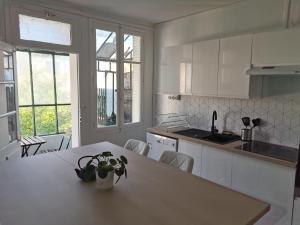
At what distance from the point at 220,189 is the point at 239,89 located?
1.37 meters

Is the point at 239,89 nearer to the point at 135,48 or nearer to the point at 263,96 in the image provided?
the point at 263,96

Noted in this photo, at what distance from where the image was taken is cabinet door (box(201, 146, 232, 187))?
2.56 meters

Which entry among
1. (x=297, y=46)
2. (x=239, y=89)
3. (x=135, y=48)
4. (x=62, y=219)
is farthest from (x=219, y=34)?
(x=62, y=219)

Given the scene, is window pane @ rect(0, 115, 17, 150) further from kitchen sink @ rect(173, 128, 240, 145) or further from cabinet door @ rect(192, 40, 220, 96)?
cabinet door @ rect(192, 40, 220, 96)

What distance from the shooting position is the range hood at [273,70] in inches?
82.9

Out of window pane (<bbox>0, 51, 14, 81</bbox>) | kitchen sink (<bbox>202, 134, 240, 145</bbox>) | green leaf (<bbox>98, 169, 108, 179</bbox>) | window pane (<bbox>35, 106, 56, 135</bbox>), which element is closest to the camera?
green leaf (<bbox>98, 169, 108, 179</bbox>)

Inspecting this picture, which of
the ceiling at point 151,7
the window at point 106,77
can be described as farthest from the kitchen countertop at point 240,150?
the ceiling at point 151,7

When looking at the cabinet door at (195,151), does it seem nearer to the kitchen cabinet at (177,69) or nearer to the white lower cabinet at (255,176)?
the white lower cabinet at (255,176)

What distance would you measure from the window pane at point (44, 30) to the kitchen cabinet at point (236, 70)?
6.89 feet

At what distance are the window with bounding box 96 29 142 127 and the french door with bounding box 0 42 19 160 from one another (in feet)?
3.78

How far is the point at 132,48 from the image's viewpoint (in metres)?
3.93

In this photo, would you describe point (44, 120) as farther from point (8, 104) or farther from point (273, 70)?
point (273, 70)

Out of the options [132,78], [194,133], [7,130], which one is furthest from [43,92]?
[194,133]

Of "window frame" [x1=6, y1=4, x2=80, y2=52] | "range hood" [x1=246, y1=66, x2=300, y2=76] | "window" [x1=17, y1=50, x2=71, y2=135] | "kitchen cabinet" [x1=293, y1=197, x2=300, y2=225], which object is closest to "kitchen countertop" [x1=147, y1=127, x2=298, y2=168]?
"kitchen cabinet" [x1=293, y1=197, x2=300, y2=225]
